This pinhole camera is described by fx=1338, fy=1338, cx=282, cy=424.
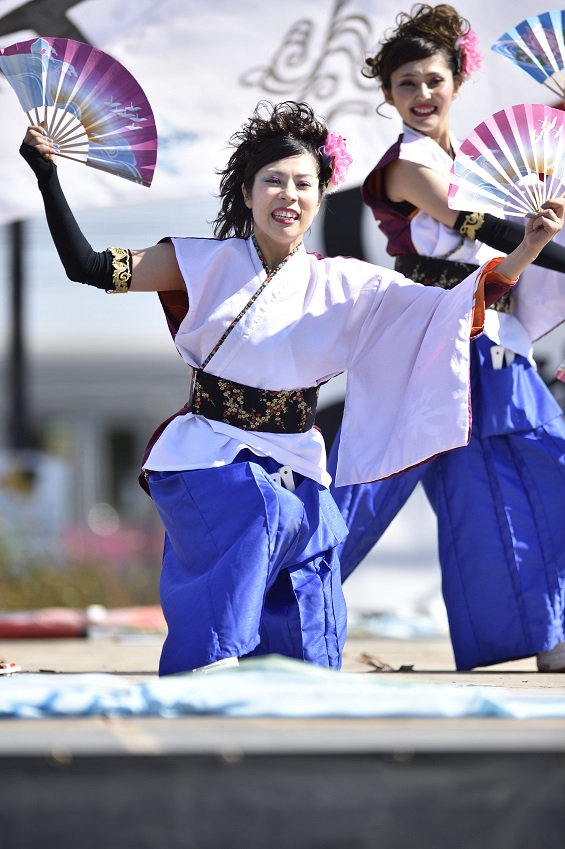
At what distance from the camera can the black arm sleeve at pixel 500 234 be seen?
3197 mm

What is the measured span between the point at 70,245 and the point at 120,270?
0.14m

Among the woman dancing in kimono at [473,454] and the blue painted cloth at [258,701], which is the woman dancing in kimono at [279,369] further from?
the blue painted cloth at [258,701]

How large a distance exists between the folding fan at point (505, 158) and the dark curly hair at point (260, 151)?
327 millimetres

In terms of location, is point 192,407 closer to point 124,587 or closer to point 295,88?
point 295,88

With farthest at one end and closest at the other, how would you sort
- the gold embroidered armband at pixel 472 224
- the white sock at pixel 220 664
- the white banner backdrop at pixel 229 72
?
1. the white banner backdrop at pixel 229 72
2. the gold embroidered armband at pixel 472 224
3. the white sock at pixel 220 664

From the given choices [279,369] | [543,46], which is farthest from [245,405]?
[543,46]

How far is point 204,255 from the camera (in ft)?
9.93

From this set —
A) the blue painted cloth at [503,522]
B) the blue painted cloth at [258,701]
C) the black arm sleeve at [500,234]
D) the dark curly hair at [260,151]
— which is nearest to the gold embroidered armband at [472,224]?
the black arm sleeve at [500,234]

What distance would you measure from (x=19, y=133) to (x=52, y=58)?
1019mm

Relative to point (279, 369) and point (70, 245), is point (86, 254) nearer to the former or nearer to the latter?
point (70, 245)

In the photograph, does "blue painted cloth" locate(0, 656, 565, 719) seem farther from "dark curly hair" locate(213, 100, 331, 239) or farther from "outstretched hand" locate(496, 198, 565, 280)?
"dark curly hair" locate(213, 100, 331, 239)

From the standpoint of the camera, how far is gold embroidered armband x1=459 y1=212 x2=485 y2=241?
3.33m

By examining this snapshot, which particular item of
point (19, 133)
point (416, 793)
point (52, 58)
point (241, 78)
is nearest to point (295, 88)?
point (241, 78)

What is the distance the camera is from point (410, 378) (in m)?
3.08
